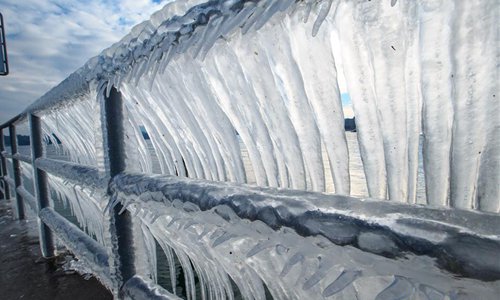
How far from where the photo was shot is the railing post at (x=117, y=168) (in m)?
1.18

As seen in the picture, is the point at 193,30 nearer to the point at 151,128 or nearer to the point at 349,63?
the point at 349,63

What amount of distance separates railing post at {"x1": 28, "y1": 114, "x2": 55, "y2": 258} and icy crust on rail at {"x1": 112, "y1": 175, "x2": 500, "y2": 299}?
2.03 m

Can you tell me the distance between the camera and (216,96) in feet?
2.61

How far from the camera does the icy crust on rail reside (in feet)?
1.43

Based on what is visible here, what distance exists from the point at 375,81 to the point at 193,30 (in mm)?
426

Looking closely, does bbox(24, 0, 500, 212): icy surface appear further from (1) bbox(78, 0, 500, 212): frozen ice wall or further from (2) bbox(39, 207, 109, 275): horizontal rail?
(2) bbox(39, 207, 109, 275): horizontal rail

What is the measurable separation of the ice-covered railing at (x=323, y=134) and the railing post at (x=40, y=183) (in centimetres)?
210

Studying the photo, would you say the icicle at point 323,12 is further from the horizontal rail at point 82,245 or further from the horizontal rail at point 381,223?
the horizontal rail at point 82,245

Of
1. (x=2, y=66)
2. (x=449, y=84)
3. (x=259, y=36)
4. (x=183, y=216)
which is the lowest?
(x=183, y=216)

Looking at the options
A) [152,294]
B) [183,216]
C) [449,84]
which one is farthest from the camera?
[152,294]

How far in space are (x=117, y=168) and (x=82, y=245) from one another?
72 centimetres

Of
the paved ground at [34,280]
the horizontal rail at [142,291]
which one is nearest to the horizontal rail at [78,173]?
the horizontal rail at [142,291]

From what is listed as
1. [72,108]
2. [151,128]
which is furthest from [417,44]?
[72,108]

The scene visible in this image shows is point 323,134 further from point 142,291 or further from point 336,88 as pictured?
point 142,291
